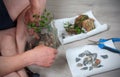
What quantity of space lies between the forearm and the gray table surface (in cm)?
23

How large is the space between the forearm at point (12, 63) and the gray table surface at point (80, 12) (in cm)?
23

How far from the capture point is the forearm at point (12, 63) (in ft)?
2.50

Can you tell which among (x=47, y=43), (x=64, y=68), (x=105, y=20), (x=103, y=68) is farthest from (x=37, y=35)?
(x=105, y=20)

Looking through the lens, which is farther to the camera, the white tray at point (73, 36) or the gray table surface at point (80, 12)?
the white tray at point (73, 36)

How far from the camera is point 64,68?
1.02 m

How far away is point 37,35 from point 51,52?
0.13 metres

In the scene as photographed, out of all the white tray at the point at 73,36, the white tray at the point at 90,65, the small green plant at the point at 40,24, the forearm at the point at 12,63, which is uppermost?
the small green plant at the point at 40,24

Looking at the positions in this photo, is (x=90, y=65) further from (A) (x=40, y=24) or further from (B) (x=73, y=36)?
(A) (x=40, y=24)

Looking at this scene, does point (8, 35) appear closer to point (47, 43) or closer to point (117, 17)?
point (47, 43)

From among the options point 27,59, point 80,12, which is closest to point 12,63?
point 27,59

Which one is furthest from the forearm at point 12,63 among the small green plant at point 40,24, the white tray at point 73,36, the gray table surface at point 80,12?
the white tray at point 73,36

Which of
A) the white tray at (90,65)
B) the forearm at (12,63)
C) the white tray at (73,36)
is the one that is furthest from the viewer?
the white tray at (73,36)

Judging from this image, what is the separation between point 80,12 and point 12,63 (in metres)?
0.67

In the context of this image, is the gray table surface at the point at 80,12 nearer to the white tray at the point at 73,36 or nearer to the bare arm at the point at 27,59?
the white tray at the point at 73,36
